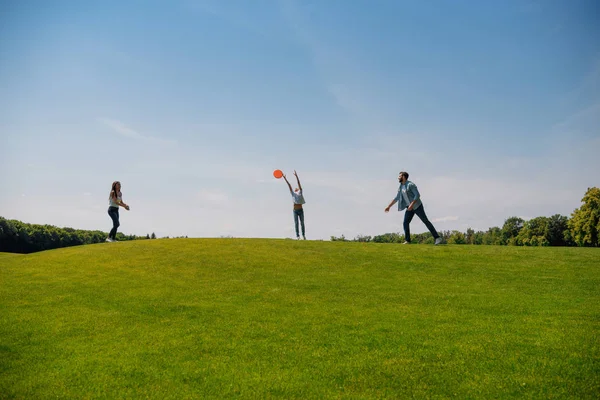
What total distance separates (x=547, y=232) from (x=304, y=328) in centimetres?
8348

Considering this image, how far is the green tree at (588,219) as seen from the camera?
5812 cm

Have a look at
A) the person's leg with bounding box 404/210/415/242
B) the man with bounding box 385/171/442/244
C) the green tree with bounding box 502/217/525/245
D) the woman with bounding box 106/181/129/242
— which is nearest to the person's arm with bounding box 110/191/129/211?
the woman with bounding box 106/181/129/242

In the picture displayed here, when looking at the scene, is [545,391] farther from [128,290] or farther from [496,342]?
[128,290]

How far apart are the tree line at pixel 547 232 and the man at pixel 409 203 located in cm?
1526

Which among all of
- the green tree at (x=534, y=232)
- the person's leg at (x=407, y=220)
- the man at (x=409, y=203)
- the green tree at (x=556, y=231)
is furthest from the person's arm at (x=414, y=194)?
the green tree at (x=556, y=231)

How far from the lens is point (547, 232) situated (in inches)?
3093

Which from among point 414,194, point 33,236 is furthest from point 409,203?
point 33,236

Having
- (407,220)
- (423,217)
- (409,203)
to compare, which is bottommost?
(407,220)

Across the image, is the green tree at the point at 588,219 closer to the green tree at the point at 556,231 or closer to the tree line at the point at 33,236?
the green tree at the point at 556,231

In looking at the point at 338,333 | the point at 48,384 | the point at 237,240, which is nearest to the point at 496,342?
the point at 338,333

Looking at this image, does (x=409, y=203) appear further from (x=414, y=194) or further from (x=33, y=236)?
(x=33, y=236)

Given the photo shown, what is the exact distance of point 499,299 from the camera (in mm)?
12141

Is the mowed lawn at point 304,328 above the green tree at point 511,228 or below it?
below

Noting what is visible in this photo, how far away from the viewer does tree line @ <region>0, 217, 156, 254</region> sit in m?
53.8
